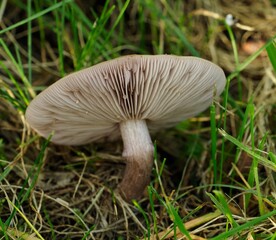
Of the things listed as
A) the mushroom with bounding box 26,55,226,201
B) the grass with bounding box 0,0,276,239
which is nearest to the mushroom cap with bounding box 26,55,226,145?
the mushroom with bounding box 26,55,226,201

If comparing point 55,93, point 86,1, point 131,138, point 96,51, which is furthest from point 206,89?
point 86,1

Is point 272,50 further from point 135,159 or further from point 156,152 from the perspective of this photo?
point 135,159

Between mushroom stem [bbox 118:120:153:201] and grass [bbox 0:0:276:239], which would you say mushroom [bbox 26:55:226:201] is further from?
grass [bbox 0:0:276:239]

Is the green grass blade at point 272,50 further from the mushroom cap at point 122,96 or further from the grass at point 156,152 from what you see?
the mushroom cap at point 122,96

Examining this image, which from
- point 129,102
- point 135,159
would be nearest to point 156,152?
point 135,159

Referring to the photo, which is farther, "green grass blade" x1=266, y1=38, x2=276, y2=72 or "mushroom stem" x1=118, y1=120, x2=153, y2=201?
"mushroom stem" x1=118, y1=120, x2=153, y2=201

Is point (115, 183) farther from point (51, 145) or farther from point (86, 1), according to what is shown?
point (86, 1)

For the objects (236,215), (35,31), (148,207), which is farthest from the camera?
(35,31)
